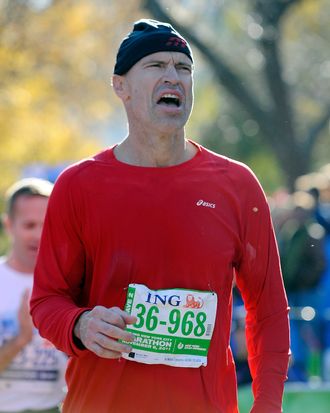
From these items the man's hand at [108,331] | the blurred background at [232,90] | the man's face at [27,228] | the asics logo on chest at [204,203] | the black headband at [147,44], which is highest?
the blurred background at [232,90]

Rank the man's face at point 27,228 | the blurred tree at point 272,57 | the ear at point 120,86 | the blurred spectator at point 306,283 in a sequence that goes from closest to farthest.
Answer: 1. the ear at point 120,86
2. the man's face at point 27,228
3. the blurred spectator at point 306,283
4. the blurred tree at point 272,57

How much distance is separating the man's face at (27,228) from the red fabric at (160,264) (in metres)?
1.90

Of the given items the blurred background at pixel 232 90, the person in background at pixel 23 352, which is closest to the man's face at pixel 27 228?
the person in background at pixel 23 352

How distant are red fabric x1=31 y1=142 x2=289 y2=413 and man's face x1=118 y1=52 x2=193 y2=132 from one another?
0.18m

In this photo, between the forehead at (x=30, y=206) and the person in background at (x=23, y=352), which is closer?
the person in background at (x=23, y=352)

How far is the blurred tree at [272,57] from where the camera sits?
18.0 meters

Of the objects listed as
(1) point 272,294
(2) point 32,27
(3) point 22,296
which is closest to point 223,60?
(2) point 32,27

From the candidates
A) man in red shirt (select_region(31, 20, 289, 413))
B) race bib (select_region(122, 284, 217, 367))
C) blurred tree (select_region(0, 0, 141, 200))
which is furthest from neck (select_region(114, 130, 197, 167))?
blurred tree (select_region(0, 0, 141, 200))

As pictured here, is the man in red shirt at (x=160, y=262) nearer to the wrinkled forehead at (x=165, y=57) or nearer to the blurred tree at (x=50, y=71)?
the wrinkled forehead at (x=165, y=57)

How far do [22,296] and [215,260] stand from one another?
207 centimetres

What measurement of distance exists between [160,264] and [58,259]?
407mm

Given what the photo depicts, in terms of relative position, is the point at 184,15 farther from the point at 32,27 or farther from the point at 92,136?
the point at 92,136

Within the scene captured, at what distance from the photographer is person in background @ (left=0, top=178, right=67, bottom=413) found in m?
5.35

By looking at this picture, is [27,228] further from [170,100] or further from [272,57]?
[272,57]
